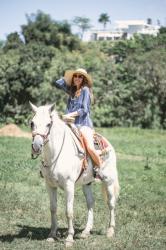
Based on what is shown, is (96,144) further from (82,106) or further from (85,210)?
(85,210)

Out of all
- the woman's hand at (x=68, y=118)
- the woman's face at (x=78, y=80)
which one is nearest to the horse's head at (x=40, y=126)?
the woman's hand at (x=68, y=118)

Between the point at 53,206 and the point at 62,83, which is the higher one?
the point at 62,83

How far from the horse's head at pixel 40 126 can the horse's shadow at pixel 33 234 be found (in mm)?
1654

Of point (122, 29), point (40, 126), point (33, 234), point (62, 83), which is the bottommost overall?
point (33, 234)

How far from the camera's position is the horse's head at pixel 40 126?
23.1 feet

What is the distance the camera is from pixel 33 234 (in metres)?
8.38

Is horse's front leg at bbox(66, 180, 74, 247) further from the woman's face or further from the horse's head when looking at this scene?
the woman's face

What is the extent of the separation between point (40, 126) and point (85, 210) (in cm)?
367

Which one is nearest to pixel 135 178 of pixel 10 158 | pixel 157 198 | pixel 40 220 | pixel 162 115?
pixel 157 198

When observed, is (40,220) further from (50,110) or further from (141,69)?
(141,69)

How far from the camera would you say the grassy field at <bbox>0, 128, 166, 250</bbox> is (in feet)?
26.0

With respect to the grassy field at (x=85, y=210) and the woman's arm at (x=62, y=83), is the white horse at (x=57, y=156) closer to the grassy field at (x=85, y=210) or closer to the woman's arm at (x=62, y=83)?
the grassy field at (x=85, y=210)

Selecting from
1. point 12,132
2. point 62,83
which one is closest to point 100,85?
point 12,132

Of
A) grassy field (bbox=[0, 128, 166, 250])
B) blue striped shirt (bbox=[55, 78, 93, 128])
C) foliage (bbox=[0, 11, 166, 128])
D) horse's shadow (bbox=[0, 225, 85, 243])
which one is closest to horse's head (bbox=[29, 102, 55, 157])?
blue striped shirt (bbox=[55, 78, 93, 128])
